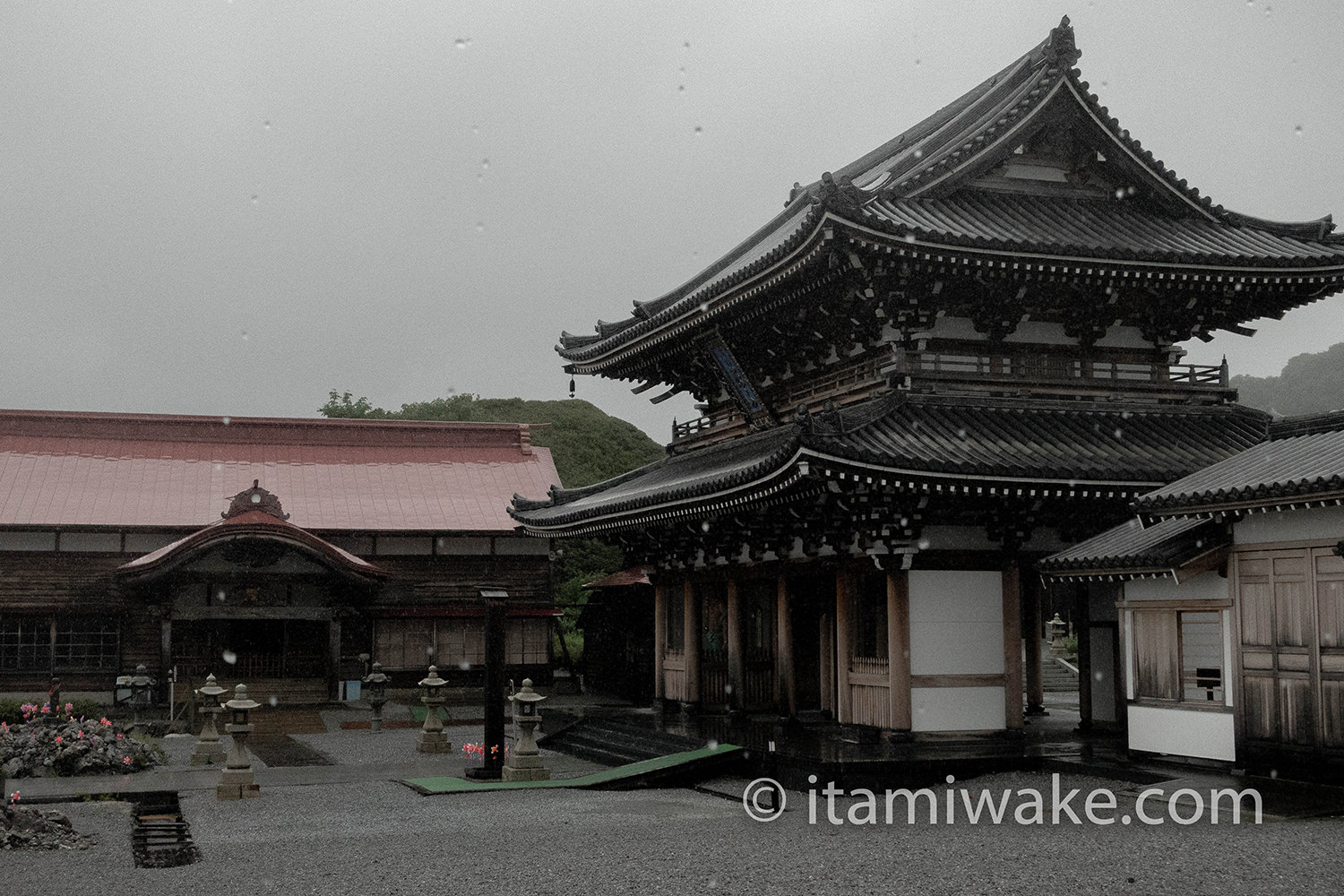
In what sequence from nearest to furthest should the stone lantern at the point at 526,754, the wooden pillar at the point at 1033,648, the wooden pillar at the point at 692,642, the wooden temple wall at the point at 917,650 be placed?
the wooden temple wall at the point at 917,650 < the stone lantern at the point at 526,754 < the wooden pillar at the point at 1033,648 < the wooden pillar at the point at 692,642

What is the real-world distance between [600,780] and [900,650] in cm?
426

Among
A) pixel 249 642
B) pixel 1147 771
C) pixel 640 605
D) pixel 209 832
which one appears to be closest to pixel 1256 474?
pixel 1147 771

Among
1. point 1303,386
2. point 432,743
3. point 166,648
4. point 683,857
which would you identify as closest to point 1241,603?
point 683,857

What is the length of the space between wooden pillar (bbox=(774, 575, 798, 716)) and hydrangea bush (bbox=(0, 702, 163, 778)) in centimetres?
963

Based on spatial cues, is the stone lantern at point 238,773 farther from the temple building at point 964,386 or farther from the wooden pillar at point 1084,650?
the wooden pillar at point 1084,650

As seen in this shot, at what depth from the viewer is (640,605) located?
31.8 metres

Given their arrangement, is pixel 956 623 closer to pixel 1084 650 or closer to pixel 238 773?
Result: pixel 1084 650

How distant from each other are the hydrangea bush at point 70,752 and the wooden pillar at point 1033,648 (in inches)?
536

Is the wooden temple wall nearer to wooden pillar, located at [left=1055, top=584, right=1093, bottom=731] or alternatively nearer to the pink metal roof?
wooden pillar, located at [left=1055, top=584, right=1093, bottom=731]

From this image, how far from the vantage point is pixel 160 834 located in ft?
43.9

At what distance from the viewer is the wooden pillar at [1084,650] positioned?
18266mm

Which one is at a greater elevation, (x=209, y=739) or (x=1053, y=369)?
(x=1053, y=369)

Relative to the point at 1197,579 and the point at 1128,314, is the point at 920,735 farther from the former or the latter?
the point at 1128,314

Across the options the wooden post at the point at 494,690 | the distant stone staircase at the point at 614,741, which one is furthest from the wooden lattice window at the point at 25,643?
the wooden post at the point at 494,690
